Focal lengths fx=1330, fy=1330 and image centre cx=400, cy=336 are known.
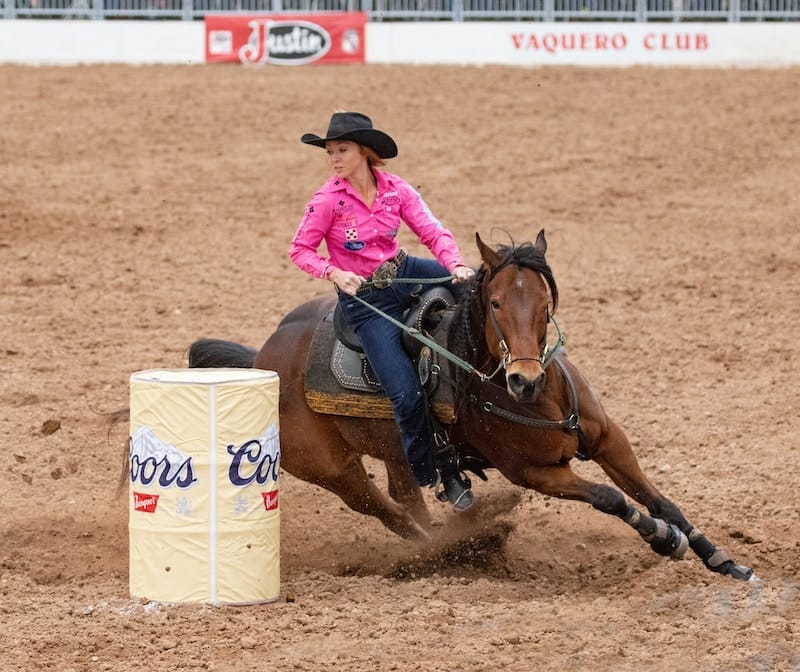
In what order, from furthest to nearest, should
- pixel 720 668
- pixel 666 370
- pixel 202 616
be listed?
pixel 666 370, pixel 202 616, pixel 720 668

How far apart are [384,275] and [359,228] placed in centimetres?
27

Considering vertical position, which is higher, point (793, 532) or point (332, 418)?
point (332, 418)

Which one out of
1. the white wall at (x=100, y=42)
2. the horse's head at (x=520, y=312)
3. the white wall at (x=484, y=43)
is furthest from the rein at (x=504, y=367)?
the white wall at (x=100, y=42)

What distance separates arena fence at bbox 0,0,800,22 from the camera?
2105 cm

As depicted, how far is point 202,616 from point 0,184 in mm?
10230

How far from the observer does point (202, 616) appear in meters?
5.96

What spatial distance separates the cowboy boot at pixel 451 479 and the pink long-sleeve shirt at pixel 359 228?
0.95 metres

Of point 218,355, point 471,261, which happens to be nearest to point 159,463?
point 218,355

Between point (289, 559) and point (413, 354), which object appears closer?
point (413, 354)

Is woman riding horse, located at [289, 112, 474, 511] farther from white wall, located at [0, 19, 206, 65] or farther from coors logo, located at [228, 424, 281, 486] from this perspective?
white wall, located at [0, 19, 206, 65]

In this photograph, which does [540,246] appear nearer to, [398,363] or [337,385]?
[398,363]

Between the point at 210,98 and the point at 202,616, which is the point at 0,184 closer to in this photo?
the point at 210,98

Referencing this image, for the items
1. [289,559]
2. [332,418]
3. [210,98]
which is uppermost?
[210,98]

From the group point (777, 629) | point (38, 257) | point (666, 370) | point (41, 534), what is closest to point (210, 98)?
point (38, 257)
